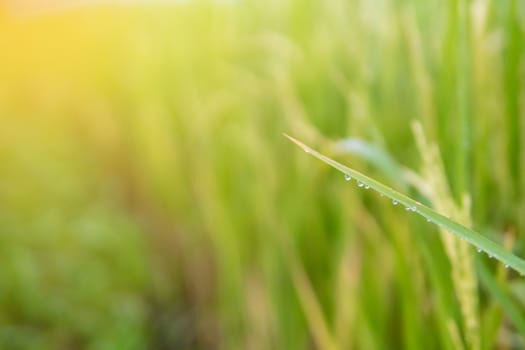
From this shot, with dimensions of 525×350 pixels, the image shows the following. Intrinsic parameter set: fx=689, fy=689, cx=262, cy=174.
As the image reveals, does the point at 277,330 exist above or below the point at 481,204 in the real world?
below

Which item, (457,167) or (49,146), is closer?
(457,167)

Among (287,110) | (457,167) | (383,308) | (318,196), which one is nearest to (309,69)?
(287,110)

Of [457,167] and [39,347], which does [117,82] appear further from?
[457,167]

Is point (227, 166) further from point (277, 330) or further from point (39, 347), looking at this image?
point (39, 347)

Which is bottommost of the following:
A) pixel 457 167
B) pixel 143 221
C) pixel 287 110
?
pixel 143 221

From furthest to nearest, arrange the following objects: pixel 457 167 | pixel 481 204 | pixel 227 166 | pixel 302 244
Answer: pixel 227 166, pixel 302 244, pixel 481 204, pixel 457 167

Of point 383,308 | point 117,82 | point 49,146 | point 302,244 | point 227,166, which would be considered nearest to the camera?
point 383,308
